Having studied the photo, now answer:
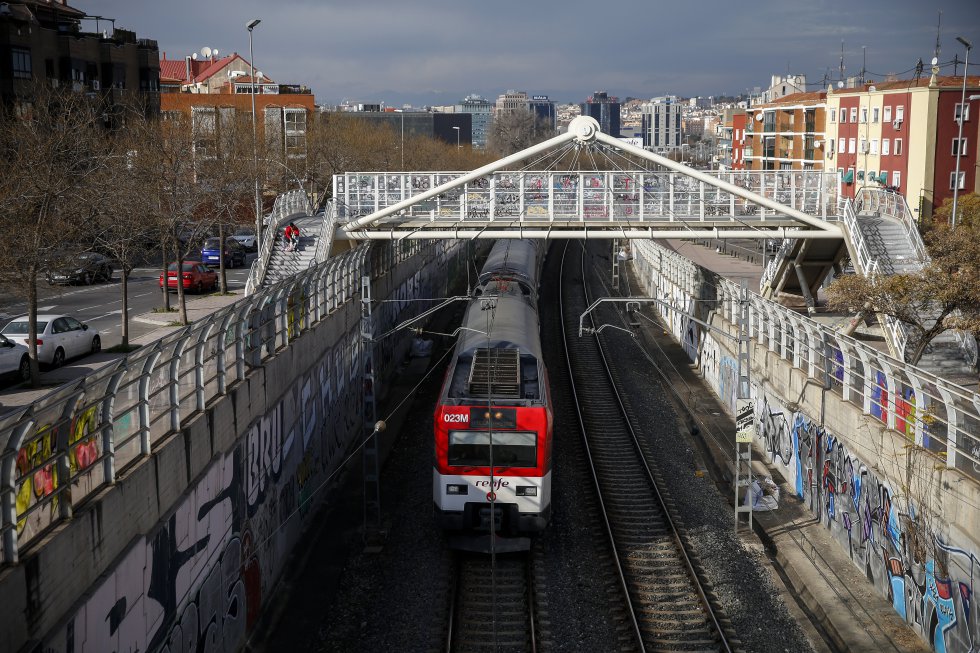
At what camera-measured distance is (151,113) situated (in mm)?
56625

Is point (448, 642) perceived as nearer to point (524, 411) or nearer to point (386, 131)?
point (524, 411)

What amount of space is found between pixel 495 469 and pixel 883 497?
634 centimetres

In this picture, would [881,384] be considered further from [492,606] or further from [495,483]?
[492,606]

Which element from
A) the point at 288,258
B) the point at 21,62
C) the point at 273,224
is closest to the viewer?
the point at 288,258

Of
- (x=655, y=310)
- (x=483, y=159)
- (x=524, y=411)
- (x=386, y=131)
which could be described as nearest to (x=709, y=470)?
(x=524, y=411)

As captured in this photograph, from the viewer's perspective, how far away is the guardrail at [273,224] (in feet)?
89.8

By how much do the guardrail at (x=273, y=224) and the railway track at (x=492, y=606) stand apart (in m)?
12.5

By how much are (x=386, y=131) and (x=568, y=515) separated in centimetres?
6209

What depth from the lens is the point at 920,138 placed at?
2046 inches

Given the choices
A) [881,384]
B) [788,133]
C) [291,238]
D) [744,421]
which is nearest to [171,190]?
[291,238]

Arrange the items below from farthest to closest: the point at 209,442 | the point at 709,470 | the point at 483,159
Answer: the point at 483,159 < the point at 709,470 < the point at 209,442

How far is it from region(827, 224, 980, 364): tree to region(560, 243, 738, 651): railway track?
20.6 ft

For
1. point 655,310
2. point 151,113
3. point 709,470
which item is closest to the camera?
point 709,470

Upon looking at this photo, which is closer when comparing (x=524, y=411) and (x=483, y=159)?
(x=524, y=411)
